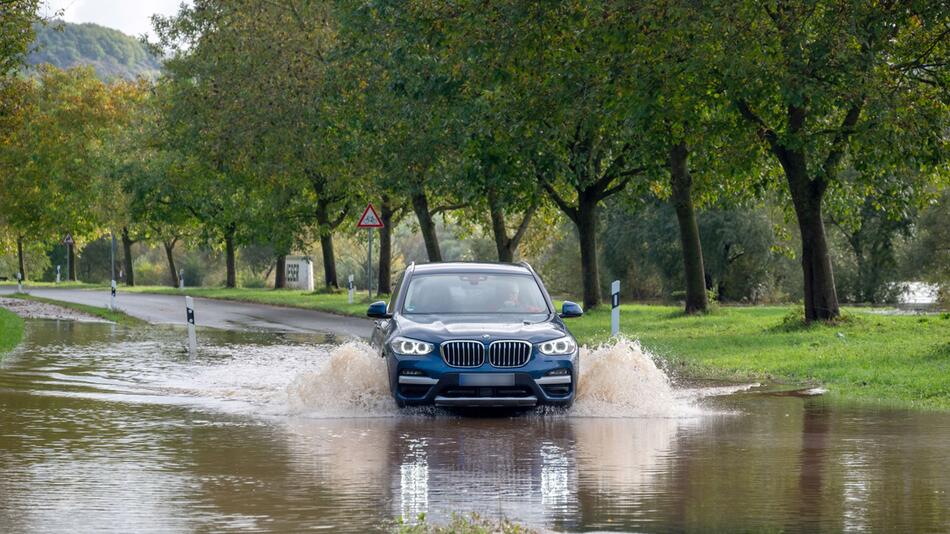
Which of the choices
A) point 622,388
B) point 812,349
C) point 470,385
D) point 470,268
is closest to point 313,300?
point 812,349

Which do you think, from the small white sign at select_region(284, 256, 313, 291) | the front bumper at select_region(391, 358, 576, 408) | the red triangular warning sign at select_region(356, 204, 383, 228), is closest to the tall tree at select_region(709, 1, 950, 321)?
the front bumper at select_region(391, 358, 576, 408)

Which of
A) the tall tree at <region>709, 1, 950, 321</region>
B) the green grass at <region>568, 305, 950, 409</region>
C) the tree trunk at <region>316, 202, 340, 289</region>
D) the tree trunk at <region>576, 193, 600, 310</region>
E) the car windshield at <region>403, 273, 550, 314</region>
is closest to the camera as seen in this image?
the car windshield at <region>403, 273, 550, 314</region>

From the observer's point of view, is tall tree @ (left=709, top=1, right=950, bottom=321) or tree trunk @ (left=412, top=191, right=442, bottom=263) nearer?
tall tree @ (left=709, top=1, right=950, bottom=321)

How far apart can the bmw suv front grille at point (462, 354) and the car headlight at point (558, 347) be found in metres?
0.64

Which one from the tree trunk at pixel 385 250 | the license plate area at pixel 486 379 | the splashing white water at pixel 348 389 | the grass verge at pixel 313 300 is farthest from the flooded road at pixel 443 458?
the tree trunk at pixel 385 250

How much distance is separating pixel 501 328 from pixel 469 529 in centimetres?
651

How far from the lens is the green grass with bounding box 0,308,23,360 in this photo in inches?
967

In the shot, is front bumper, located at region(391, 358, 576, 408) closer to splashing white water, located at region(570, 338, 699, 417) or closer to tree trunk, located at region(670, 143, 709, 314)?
splashing white water, located at region(570, 338, 699, 417)

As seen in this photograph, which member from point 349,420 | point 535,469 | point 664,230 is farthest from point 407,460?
point 664,230

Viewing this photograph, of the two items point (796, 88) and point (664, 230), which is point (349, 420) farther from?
point (664, 230)

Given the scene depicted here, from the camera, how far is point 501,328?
14.0m

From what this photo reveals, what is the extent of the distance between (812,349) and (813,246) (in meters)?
5.31

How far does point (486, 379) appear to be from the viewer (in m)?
13.5

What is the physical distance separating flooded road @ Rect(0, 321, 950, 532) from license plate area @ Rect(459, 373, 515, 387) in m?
0.43
